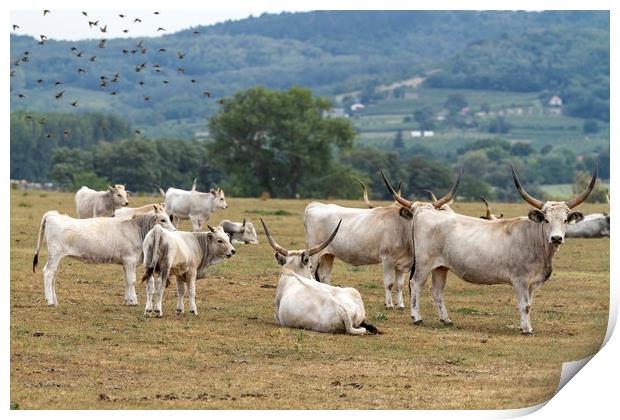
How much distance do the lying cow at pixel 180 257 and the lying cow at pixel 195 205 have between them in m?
14.9

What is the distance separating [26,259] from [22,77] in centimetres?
16547

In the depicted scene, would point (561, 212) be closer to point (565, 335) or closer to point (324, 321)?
point (565, 335)

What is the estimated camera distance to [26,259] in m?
24.0

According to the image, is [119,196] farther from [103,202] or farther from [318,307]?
[318,307]

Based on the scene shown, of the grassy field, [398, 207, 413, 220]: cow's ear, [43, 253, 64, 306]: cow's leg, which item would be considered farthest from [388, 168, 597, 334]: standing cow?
[43, 253, 64, 306]: cow's leg

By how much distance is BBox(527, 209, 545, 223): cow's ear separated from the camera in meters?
16.0

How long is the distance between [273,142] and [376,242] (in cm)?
6170

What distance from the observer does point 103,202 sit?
2619cm

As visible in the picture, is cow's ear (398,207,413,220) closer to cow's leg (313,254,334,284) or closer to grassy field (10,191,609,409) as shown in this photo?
grassy field (10,191,609,409)

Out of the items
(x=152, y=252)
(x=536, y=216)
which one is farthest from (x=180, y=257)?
(x=536, y=216)

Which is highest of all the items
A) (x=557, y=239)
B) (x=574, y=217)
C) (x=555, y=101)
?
(x=574, y=217)

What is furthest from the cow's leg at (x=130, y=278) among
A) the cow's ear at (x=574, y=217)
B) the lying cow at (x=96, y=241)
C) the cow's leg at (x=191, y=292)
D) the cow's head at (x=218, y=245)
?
the cow's ear at (x=574, y=217)

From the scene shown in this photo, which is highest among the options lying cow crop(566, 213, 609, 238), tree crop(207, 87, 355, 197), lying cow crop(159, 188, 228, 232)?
lying cow crop(159, 188, 228, 232)

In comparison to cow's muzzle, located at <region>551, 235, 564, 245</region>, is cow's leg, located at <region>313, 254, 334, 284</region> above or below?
below
